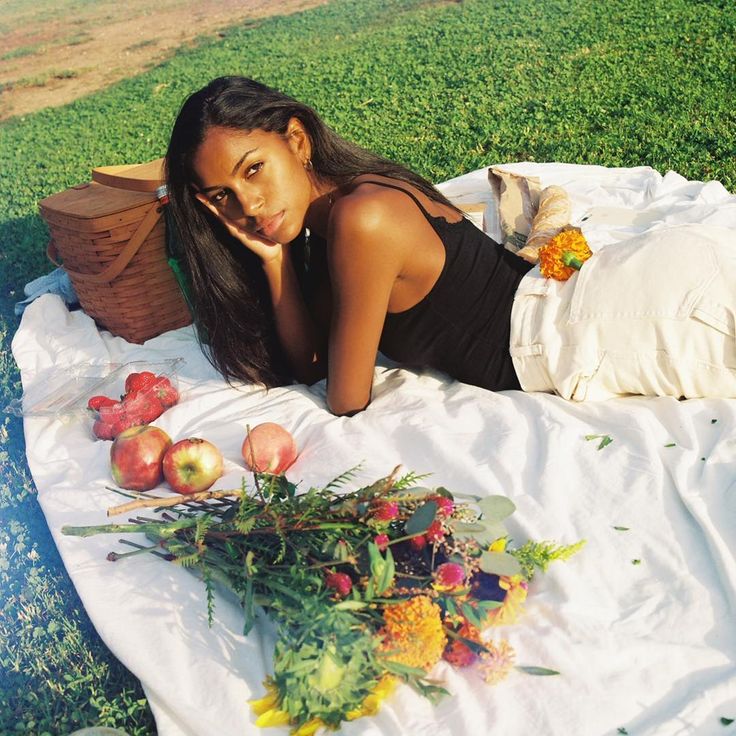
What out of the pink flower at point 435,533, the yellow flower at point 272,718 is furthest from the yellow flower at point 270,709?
the pink flower at point 435,533

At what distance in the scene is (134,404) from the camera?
3760 mm

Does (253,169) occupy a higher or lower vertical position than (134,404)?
higher

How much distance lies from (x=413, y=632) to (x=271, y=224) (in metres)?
1.77

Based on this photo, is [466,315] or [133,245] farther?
[133,245]

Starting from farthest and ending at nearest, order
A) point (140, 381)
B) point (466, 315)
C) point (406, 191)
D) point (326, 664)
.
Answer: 1. point (140, 381)
2. point (466, 315)
3. point (406, 191)
4. point (326, 664)

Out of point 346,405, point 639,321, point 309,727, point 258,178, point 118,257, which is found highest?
point 258,178

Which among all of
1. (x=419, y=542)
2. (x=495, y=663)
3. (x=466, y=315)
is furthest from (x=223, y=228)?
(x=495, y=663)

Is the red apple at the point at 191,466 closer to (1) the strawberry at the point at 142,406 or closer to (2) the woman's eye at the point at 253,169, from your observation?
(1) the strawberry at the point at 142,406

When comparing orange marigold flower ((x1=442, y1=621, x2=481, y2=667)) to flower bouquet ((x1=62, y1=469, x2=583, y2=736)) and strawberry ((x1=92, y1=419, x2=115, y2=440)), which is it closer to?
flower bouquet ((x1=62, y1=469, x2=583, y2=736))

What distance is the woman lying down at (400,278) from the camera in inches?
121

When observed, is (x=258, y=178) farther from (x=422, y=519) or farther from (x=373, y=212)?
(x=422, y=519)

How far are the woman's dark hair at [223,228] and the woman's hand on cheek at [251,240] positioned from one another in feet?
0.38

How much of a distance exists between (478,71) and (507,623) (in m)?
7.82

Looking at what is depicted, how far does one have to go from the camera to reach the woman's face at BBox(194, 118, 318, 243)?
3.07m
